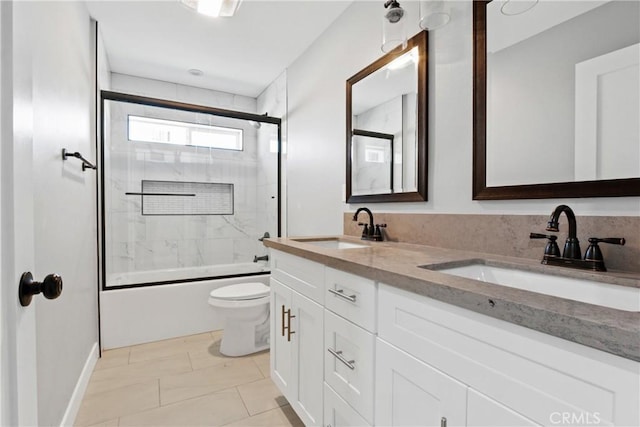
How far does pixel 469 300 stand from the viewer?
673 mm

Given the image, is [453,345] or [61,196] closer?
[453,345]

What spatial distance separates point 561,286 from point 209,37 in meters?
2.75

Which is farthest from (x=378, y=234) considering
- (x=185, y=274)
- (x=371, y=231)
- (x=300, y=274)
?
(x=185, y=274)

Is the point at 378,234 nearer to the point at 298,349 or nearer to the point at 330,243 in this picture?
the point at 330,243

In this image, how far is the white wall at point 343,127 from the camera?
135 centimetres

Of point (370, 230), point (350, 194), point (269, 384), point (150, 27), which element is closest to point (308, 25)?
point (150, 27)

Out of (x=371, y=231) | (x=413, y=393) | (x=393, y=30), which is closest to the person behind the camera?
(x=413, y=393)

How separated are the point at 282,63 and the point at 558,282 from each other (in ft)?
9.15

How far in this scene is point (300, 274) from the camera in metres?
1.45

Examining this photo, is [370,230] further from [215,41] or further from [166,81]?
[166,81]

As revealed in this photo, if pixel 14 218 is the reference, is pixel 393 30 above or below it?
above

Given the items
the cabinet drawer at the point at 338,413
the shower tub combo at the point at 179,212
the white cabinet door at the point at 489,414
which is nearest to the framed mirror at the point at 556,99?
the white cabinet door at the point at 489,414

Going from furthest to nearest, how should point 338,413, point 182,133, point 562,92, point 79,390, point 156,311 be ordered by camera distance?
point 182,133 → point 156,311 → point 79,390 → point 338,413 → point 562,92

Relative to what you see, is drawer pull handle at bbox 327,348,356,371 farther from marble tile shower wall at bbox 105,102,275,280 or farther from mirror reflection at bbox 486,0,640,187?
marble tile shower wall at bbox 105,102,275,280
